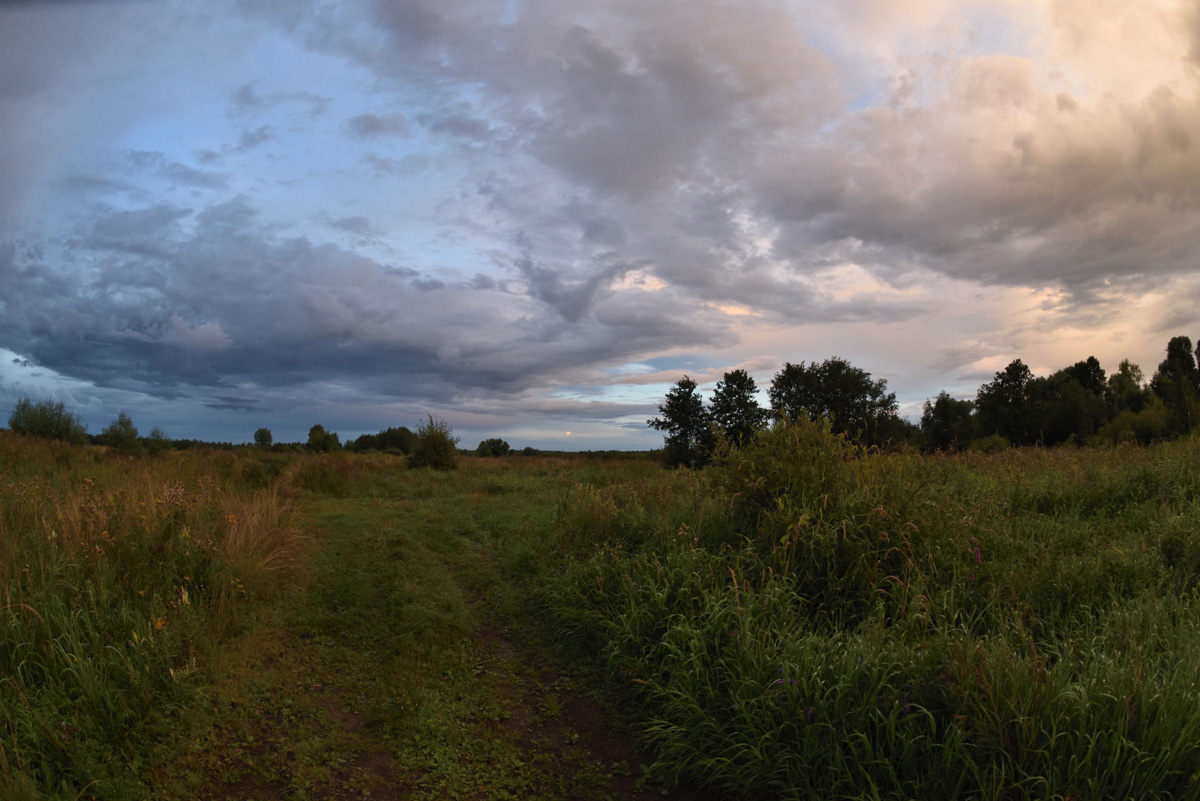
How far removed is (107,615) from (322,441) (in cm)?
2894

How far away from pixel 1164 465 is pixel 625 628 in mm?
8344

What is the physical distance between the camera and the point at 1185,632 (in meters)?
3.62

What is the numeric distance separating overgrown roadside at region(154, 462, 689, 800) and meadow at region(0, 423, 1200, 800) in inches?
0.9

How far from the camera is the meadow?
113 inches

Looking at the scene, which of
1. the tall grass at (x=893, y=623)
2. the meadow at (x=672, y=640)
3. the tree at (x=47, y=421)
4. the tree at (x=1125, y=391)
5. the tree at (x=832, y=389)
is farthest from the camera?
the tree at (x=1125, y=391)

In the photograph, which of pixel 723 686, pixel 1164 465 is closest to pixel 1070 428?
pixel 1164 465

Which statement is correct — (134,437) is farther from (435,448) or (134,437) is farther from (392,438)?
(392,438)

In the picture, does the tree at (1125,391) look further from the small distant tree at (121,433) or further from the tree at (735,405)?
the small distant tree at (121,433)

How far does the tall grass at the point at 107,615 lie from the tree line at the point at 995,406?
13077mm

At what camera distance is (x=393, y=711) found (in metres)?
3.86

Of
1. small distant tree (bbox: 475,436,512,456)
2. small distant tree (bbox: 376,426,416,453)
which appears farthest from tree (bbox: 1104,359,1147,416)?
small distant tree (bbox: 376,426,416,453)

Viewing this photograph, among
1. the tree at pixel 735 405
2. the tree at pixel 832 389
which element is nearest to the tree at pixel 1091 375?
the tree at pixel 832 389

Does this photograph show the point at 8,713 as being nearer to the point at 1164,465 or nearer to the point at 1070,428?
the point at 1164,465

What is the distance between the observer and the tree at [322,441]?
30014 mm
